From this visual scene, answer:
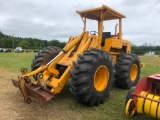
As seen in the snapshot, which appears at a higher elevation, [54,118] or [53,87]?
[53,87]

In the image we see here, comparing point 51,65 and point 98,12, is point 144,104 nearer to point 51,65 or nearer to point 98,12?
point 51,65

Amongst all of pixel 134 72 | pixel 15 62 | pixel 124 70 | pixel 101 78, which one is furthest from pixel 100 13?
pixel 15 62

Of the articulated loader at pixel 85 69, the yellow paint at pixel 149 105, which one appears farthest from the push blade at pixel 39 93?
the yellow paint at pixel 149 105

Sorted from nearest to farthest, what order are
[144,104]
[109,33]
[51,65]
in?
[144,104] → [51,65] → [109,33]

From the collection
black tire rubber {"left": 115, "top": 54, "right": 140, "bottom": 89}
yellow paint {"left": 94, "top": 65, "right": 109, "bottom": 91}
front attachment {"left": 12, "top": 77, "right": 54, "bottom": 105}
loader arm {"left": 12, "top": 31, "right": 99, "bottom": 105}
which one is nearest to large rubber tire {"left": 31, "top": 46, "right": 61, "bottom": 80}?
loader arm {"left": 12, "top": 31, "right": 99, "bottom": 105}

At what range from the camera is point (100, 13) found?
6641 millimetres

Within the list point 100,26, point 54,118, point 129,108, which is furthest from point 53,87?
point 100,26

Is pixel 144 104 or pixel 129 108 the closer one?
pixel 144 104

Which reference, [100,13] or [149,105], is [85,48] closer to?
[100,13]

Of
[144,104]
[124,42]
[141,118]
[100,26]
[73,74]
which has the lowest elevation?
[141,118]

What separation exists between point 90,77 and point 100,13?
268 centimetres

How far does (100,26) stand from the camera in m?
6.59

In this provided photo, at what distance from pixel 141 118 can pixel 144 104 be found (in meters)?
0.64

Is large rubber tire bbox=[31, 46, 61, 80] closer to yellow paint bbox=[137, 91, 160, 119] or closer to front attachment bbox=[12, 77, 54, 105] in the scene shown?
front attachment bbox=[12, 77, 54, 105]
